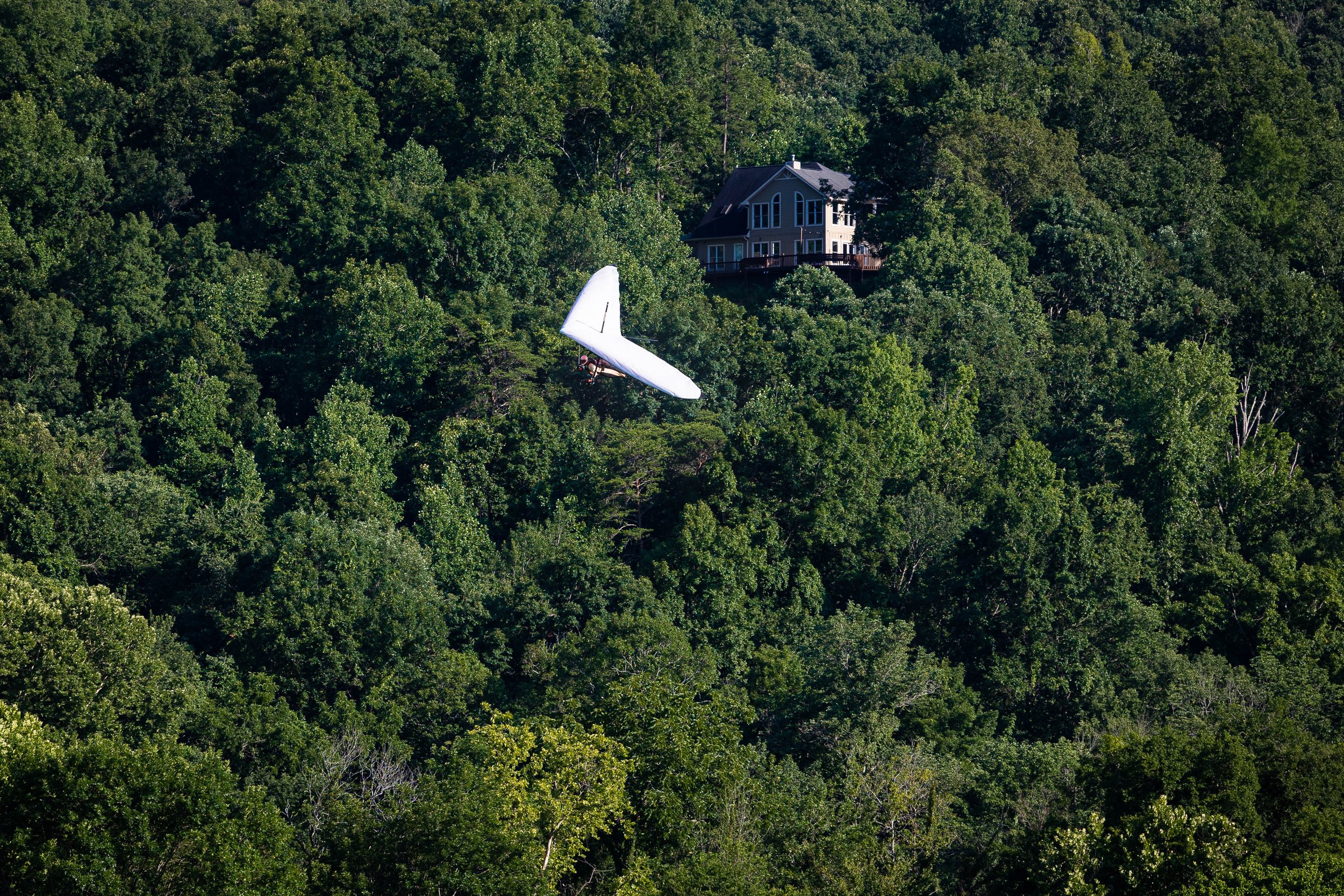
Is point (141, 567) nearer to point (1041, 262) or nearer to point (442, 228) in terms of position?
point (442, 228)

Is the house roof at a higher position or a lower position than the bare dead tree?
higher

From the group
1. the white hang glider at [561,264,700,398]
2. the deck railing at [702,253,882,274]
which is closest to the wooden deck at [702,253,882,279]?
the deck railing at [702,253,882,274]

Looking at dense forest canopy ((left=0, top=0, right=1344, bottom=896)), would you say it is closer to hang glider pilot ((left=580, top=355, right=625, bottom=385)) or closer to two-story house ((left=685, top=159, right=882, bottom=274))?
two-story house ((left=685, top=159, right=882, bottom=274))

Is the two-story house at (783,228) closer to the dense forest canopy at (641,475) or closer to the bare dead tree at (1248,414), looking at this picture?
the dense forest canopy at (641,475)

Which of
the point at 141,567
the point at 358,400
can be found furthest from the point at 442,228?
the point at 141,567

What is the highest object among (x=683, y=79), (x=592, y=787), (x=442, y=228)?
(x=683, y=79)

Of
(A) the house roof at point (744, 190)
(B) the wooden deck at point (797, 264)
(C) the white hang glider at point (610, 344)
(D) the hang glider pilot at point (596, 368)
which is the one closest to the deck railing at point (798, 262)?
(B) the wooden deck at point (797, 264)
